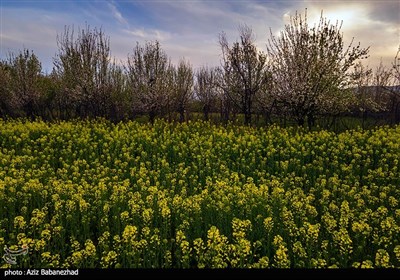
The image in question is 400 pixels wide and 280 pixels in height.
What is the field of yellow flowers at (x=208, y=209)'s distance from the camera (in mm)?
5938

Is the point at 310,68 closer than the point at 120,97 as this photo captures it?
Yes

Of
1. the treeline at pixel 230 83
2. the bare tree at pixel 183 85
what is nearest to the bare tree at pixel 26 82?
the treeline at pixel 230 83

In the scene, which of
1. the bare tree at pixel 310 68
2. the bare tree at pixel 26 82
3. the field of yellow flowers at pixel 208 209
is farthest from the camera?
the bare tree at pixel 26 82

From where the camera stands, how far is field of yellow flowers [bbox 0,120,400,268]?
19.5ft

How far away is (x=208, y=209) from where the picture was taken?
24.9 feet

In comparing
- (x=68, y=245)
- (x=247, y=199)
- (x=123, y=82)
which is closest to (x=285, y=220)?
(x=247, y=199)

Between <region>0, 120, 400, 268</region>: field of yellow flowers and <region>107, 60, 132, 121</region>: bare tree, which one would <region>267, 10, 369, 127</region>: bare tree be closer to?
<region>0, 120, 400, 268</region>: field of yellow flowers

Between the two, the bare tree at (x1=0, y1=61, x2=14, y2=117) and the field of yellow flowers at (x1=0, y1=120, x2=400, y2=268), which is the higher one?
the bare tree at (x1=0, y1=61, x2=14, y2=117)

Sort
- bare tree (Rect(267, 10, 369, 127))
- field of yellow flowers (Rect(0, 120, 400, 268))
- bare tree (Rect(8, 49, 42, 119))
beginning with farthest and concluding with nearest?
bare tree (Rect(8, 49, 42, 119))
bare tree (Rect(267, 10, 369, 127))
field of yellow flowers (Rect(0, 120, 400, 268))

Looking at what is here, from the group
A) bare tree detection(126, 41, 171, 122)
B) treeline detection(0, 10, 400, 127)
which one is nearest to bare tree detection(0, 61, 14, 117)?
treeline detection(0, 10, 400, 127)

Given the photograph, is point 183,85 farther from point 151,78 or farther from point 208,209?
point 208,209

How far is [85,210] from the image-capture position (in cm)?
768

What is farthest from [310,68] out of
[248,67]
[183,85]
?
[183,85]

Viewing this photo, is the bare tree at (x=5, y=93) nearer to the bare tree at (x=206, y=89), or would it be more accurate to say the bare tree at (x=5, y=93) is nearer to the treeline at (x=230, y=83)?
the treeline at (x=230, y=83)
